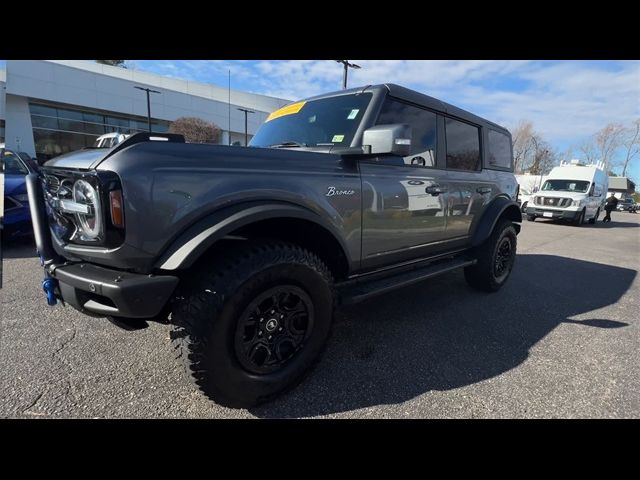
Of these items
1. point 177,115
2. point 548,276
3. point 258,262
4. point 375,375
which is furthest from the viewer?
point 177,115

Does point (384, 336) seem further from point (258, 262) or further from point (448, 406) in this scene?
point (258, 262)

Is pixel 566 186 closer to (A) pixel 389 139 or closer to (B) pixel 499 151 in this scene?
(B) pixel 499 151

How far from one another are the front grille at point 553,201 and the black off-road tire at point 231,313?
1664 centimetres

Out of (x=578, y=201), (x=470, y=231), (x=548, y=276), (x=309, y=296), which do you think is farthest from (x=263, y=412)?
(x=578, y=201)

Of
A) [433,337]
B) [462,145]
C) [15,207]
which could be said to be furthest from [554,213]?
[15,207]

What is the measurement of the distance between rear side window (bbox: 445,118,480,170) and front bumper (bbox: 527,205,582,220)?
1342 centimetres

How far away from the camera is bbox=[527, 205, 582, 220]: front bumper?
14680mm

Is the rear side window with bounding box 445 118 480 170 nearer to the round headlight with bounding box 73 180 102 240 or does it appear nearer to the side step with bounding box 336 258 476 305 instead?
the side step with bounding box 336 258 476 305

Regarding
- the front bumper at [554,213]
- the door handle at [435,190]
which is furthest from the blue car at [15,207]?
the front bumper at [554,213]

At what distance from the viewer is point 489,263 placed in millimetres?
4387

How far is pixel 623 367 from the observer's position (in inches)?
113

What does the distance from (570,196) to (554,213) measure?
996 millimetres

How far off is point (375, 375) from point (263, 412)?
2.89 ft

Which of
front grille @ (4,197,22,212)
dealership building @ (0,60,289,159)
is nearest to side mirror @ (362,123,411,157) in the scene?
front grille @ (4,197,22,212)
